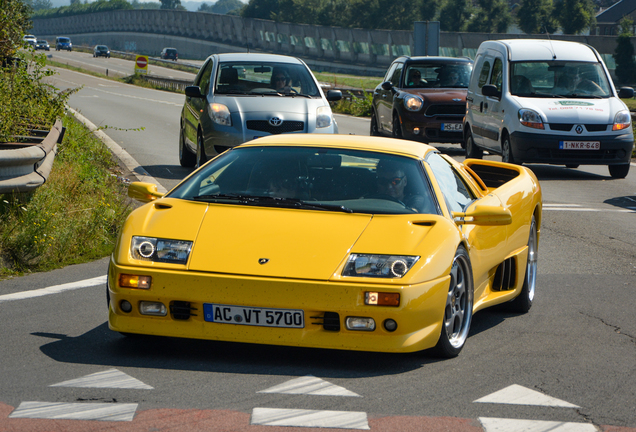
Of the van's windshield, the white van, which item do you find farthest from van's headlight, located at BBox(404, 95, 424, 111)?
the van's windshield

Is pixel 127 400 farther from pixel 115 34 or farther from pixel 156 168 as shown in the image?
pixel 115 34

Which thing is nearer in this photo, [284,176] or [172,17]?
[284,176]

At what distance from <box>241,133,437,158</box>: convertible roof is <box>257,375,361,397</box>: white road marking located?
1.74m

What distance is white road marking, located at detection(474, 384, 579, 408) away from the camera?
4461 mm

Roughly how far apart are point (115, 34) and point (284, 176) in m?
154

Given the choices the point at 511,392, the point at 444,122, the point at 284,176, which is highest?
the point at 284,176

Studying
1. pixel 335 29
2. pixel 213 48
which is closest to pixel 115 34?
pixel 213 48

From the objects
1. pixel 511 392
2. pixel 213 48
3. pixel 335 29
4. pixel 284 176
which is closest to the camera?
pixel 511 392

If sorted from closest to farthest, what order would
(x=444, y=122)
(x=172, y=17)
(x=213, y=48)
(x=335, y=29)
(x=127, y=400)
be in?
(x=127, y=400), (x=444, y=122), (x=335, y=29), (x=213, y=48), (x=172, y=17)

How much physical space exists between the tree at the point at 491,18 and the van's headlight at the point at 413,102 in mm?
100298

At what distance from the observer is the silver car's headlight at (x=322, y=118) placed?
1366cm

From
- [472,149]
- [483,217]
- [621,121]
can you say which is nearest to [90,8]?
[472,149]

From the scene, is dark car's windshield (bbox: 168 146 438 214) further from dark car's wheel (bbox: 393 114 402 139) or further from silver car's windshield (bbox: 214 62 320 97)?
dark car's wheel (bbox: 393 114 402 139)

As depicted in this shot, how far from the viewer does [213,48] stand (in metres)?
119
